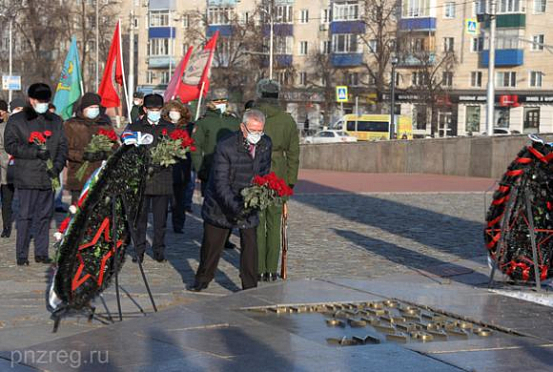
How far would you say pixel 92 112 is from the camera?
11336 mm

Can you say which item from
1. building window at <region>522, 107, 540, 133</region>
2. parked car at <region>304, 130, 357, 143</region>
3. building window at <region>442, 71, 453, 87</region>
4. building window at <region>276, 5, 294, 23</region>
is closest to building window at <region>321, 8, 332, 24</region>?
building window at <region>276, 5, 294, 23</region>

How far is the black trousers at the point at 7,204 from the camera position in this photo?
515 inches

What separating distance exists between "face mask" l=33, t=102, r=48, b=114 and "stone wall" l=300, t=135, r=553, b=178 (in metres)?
17.6

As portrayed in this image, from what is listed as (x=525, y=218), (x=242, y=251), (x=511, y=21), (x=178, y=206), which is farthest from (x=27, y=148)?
(x=511, y=21)

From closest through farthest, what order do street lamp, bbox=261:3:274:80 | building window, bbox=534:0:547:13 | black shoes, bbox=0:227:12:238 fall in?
black shoes, bbox=0:227:12:238 < street lamp, bbox=261:3:274:80 < building window, bbox=534:0:547:13

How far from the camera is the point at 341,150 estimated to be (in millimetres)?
29781

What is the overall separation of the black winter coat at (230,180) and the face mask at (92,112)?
3.14m

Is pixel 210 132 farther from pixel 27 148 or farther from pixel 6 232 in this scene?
pixel 6 232

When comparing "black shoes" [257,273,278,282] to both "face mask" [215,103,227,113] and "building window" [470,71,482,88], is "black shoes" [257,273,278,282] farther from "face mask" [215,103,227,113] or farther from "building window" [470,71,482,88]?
"building window" [470,71,482,88]

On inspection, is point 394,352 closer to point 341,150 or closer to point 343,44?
point 341,150

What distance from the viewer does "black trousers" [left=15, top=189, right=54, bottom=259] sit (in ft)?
33.8

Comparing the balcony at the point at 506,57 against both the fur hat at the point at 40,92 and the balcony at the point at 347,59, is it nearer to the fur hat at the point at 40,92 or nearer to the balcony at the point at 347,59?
the balcony at the point at 347,59

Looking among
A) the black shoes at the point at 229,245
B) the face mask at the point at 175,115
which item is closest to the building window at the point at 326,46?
the face mask at the point at 175,115

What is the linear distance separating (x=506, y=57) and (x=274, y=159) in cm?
6166
